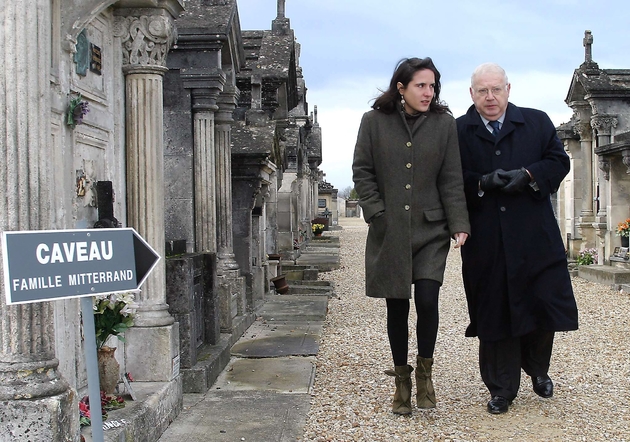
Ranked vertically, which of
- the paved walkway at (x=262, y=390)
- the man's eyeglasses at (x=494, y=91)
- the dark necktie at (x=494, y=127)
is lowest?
the paved walkway at (x=262, y=390)

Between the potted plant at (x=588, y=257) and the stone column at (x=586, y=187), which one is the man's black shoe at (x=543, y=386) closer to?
the potted plant at (x=588, y=257)

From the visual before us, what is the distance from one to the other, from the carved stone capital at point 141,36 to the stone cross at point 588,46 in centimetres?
1385

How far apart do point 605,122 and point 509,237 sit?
12.5 metres

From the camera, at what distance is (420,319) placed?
195 inches

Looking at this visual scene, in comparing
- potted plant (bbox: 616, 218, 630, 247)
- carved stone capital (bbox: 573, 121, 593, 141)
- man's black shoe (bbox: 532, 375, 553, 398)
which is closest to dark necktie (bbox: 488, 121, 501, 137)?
man's black shoe (bbox: 532, 375, 553, 398)

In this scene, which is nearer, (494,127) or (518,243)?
(518,243)

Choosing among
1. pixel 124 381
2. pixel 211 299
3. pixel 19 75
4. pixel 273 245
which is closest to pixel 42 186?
pixel 19 75

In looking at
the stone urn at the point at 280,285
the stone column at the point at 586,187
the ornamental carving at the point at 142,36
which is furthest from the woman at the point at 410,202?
the stone column at the point at 586,187

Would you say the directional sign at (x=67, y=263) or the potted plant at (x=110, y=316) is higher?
the directional sign at (x=67, y=263)

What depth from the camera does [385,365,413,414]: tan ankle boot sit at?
5004mm

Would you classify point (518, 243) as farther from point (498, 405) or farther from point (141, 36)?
point (141, 36)

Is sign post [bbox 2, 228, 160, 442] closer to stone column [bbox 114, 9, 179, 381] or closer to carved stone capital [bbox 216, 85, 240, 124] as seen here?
stone column [bbox 114, 9, 179, 381]

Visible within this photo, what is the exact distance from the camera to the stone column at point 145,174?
17.2 ft

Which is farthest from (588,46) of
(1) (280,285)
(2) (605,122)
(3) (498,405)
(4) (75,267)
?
(4) (75,267)
